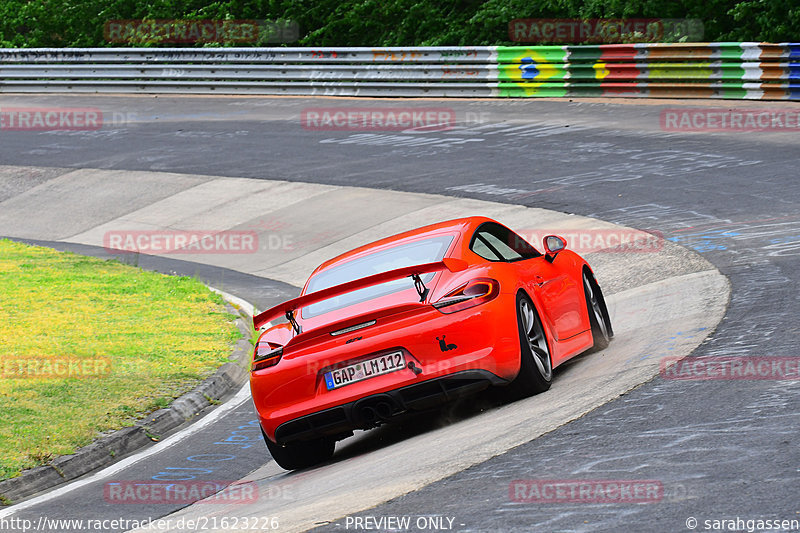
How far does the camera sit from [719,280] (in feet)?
35.5

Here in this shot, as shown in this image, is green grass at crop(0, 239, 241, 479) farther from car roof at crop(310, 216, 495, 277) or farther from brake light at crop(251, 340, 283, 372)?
car roof at crop(310, 216, 495, 277)

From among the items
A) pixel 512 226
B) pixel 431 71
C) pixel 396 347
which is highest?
pixel 431 71

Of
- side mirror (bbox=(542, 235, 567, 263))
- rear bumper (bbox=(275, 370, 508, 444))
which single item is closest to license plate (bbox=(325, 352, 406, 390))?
rear bumper (bbox=(275, 370, 508, 444))

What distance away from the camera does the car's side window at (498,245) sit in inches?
327

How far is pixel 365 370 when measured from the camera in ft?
23.8

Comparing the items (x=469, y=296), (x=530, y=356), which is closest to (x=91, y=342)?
(x=469, y=296)

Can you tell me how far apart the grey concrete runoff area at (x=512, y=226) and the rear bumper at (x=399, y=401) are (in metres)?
0.25

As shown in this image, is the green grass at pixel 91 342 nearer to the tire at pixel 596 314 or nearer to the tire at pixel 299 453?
the tire at pixel 299 453

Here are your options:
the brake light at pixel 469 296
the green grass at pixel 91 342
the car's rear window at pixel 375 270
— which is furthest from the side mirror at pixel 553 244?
the green grass at pixel 91 342

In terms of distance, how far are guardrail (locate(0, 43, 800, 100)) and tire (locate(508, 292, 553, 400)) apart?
16.4 metres

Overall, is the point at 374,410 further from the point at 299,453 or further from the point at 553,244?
the point at 553,244

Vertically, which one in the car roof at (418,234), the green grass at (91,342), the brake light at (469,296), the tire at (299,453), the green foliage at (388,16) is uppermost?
the green foliage at (388,16)

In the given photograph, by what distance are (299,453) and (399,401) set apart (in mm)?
984

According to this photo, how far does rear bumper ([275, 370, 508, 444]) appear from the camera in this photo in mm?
7176
